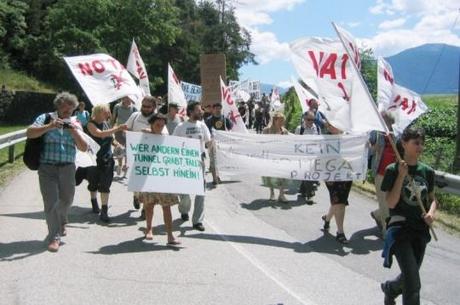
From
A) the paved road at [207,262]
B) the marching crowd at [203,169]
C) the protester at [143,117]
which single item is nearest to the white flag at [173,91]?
the marching crowd at [203,169]

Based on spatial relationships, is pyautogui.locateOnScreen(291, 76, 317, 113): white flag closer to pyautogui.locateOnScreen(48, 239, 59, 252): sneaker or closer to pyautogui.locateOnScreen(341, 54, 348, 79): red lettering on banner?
pyautogui.locateOnScreen(341, 54, 348, 79): red lettering on banner

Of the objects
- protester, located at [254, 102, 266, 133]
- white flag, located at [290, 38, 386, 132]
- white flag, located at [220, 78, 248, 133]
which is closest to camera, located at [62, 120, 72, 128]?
white flag, located at [290, 38, 386, 132]

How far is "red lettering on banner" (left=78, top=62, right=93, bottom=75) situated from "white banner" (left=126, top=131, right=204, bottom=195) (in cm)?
179

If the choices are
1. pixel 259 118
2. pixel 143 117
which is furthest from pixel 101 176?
pixel 259 118

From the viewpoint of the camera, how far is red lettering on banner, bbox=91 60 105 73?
32.6ft

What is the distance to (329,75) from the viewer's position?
354 inches

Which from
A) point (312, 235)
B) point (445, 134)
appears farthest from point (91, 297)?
point (445, 134)

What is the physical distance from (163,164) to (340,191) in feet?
8.69

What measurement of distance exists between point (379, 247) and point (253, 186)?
211 inches

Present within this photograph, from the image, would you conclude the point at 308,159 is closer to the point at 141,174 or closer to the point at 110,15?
the point at 141,174

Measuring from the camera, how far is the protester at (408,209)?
5.43 m

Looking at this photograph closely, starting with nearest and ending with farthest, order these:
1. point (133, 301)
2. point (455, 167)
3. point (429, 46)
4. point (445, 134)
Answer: point (133, 301) → point (455, 167) → point (445, 134) → point (429, 46)

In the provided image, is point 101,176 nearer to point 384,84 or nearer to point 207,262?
point 207,262

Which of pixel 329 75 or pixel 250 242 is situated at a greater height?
pixel 329 75
